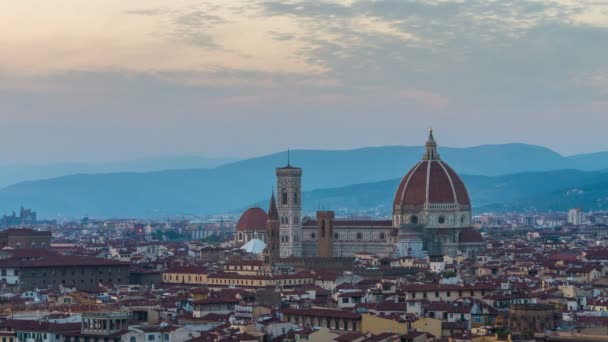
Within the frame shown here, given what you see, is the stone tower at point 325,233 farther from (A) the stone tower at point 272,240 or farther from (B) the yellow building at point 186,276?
(B) the yellow building at point 186,276

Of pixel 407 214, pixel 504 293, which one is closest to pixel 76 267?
pixel 504 293

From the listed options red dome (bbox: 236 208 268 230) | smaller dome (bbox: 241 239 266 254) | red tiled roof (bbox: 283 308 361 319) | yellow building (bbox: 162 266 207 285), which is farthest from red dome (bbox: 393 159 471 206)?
red tiled roof (bbox: 283 308 361 319)

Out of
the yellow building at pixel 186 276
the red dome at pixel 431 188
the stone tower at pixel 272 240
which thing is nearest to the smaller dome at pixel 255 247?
the stone tower at pixel 272 240

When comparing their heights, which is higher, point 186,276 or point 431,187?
point 431,187

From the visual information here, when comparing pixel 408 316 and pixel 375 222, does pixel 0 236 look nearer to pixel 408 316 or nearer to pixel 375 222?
pixel 375 222

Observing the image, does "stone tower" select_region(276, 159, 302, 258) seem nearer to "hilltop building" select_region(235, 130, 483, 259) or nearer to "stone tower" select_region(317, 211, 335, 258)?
"hilltop building" select_region(235, 130, 483, 259)

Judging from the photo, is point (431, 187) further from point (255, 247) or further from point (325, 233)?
point (255, 247)

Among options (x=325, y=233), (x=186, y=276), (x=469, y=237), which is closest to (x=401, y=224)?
(x=469, y=237)
